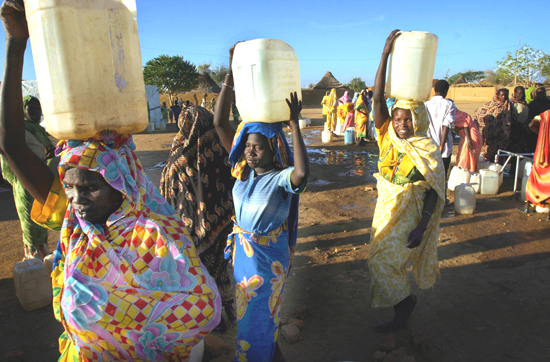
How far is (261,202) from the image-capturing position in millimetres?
2193

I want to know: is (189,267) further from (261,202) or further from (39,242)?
(39,242)

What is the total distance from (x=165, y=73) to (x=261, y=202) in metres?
34.5

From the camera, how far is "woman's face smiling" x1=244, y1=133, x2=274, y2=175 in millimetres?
2189

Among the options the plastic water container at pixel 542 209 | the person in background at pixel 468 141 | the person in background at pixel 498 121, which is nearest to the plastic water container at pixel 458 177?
the person in background at pixel 468 141

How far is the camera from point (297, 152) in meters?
2.07

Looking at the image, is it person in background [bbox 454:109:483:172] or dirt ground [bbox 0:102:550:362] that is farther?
person in background [bbox 454:109:483:172]

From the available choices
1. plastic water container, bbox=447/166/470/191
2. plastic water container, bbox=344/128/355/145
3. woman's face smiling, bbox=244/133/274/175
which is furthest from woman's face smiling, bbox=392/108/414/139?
plastic water container, bbox=344/128/355/145

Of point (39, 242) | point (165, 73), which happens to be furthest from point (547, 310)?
point (165, 73)

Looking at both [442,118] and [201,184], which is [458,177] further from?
[201,184]

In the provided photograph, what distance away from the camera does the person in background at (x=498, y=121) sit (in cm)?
817

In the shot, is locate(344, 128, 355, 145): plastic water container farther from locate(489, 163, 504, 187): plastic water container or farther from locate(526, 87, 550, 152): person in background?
locate(489, 163, 504, 187): plastic water container

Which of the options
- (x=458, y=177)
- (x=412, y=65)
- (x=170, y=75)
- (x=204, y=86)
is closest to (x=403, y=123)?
(x=412, y=65)

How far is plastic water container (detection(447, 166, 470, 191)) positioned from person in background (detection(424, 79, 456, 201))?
86 cm

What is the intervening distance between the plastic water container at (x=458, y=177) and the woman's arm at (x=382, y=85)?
4.47 m
